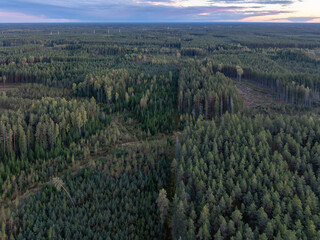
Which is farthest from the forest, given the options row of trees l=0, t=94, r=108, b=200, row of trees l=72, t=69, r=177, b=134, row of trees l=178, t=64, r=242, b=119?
row of trees l=72, t=69, r=177, b=134

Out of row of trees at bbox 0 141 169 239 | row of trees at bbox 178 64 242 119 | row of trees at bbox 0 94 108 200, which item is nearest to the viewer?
row of trees at bbox 0 141 169 239

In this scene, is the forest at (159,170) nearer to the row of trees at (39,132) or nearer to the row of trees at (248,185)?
the row of trees at (248,185)

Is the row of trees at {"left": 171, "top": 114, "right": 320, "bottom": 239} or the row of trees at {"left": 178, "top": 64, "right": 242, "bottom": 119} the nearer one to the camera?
the row of trees at {"left": 171, "top": 114, "right": 320, "bottom": 239}

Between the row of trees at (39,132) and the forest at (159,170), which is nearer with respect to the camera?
the forest at (159,170)

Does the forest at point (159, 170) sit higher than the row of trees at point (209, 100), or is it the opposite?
the row of trees at point (209, 100)

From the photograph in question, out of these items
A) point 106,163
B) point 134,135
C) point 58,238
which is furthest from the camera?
point 134,135

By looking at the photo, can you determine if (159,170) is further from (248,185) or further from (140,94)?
(140,94)

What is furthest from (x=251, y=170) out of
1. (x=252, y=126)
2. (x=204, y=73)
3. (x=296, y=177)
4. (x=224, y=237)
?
(x=204, y=73)

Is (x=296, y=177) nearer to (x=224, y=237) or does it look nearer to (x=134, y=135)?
(x=224, y=237)

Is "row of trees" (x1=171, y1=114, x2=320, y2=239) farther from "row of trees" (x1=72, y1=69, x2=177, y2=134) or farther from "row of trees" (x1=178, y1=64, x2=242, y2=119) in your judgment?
"row of trees" (x1=178, y1=64, x2=242, y2=119)

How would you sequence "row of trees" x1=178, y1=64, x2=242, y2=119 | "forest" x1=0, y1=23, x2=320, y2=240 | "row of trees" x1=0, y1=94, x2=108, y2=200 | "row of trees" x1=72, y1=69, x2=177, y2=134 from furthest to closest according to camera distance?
"row of trees" x1=178, y1=64, x2=242, y2=119 → "row of trees" x1=72, y1=69, x2=177, y2=134 → "row of trees" x1=0, y1=94, x2=108, y2=200 → "forest" x1=0, y1=23, x2=320, y2=240

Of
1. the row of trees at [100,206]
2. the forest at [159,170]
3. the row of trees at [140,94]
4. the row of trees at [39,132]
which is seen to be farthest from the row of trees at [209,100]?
the row of trees at [100,206]
